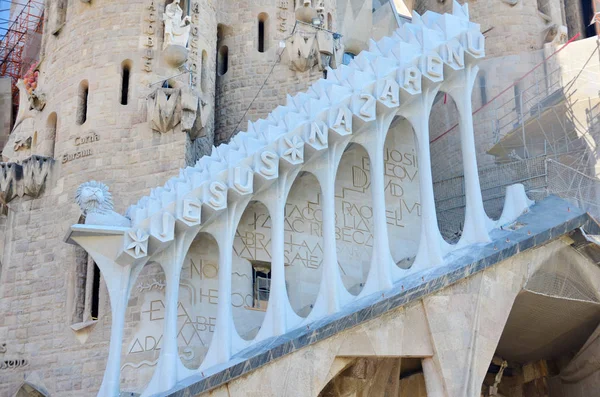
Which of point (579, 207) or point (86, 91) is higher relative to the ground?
point (86, 91)

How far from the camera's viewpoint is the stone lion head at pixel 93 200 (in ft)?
60.2

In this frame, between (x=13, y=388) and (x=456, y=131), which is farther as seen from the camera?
(x=456, y=131)

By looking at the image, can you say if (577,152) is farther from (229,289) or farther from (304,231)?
(229,289)

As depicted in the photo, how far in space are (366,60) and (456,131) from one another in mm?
5595

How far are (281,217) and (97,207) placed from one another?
9.72 ft

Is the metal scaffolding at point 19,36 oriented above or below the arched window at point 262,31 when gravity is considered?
above

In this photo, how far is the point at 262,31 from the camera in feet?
79.4

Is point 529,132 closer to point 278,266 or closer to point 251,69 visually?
point 251,69

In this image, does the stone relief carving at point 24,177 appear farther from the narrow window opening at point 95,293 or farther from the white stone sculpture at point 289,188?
the white stone sculpture at point 289,188

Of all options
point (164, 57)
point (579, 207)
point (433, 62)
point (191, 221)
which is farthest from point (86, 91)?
point (579, 207)

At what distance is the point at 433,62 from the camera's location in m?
20.0

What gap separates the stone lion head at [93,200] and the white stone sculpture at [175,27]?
3.95 metres

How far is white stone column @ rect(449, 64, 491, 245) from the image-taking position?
762 inches

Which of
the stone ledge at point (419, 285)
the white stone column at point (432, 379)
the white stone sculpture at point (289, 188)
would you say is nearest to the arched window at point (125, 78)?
the white stone sculpture at point (289, 188)
